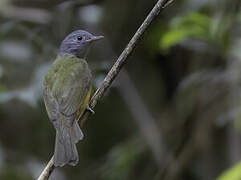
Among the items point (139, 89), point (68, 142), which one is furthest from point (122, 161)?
point (68, 142)

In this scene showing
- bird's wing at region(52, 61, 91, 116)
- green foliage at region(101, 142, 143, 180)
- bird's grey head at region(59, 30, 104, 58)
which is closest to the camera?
bird's wing at region(52, 61, 91, 116)

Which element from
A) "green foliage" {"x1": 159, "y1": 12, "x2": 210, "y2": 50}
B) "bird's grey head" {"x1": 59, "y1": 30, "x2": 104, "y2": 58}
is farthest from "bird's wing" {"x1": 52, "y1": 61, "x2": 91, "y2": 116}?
"green foliage" {"x1": 159, "y1": 12, "x2": 210, "y2": 50}

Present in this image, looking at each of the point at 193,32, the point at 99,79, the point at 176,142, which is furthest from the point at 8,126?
the point at 193,32

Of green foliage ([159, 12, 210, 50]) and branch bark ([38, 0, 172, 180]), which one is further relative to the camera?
green foliage ([159, 12, 210, 50])

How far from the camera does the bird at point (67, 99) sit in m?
3.45

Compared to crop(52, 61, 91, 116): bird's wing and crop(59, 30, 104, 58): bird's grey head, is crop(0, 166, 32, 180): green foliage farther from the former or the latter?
crop(52, 61, 91, 116): bird's wing

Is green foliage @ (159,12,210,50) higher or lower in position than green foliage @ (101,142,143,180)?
higher

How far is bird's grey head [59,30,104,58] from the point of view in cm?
423

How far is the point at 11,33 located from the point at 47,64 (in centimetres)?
92

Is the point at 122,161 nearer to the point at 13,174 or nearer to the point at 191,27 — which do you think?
the point at 13,174

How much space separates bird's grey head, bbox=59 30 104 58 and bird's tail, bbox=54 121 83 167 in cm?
85

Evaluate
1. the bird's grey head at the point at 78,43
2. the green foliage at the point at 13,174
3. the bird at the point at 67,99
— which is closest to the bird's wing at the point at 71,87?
the bird at the point at 67,99

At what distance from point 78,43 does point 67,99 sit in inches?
28.1

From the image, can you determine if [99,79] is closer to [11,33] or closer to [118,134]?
[11,33]
